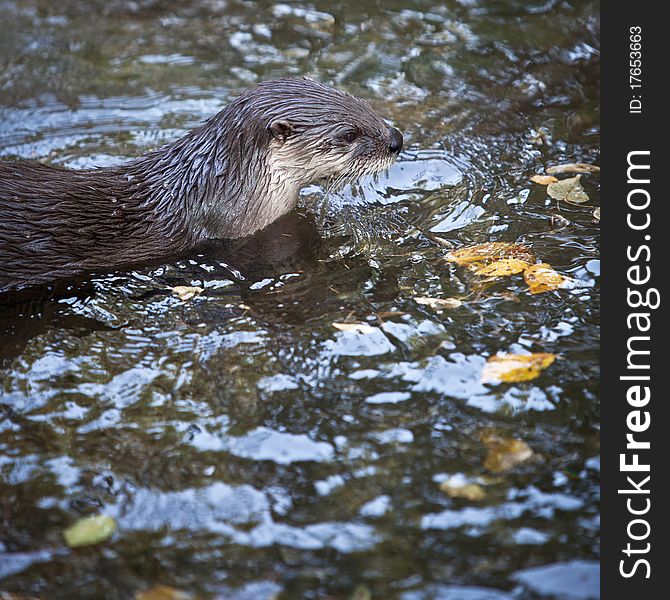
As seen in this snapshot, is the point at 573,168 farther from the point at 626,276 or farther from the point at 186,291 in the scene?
the point at 186,291

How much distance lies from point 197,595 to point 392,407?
2.99ft

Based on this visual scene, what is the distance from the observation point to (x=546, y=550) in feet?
8.09

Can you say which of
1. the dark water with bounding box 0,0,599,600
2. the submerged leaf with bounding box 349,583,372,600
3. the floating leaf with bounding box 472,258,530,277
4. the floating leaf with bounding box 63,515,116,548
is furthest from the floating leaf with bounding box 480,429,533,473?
the floating leaf with bounding box 63,515,116,548

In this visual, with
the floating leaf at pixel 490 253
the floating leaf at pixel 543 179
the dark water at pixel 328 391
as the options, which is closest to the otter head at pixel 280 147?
the dark water at pixel 328 391

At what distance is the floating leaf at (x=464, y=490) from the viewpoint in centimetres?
264

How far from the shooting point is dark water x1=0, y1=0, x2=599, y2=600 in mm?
2492

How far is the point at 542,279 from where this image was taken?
3.63 metres

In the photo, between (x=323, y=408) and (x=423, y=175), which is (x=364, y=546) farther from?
(x=423, y=175)

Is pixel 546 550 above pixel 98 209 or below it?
below

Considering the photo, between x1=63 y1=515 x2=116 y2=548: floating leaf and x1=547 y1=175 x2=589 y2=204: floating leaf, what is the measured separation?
2660mm

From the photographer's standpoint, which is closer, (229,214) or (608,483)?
(608,483)

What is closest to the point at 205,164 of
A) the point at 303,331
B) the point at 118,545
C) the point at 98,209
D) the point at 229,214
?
the point at 229,214

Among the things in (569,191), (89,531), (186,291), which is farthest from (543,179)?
(89,531)

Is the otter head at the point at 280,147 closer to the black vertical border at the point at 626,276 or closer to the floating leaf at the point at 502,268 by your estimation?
the floating leaf at the point at 502,268
